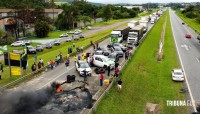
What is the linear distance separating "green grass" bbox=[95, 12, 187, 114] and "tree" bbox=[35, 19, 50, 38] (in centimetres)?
4649

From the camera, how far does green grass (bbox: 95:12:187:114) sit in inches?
896

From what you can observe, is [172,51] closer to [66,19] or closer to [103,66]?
[103,66]

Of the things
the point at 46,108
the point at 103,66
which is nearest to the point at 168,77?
the point at 103,66

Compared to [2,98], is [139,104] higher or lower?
lower

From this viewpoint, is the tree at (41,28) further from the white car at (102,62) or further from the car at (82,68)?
the car at (82,68)

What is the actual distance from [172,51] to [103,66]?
19.6 m

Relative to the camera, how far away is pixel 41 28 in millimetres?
83188

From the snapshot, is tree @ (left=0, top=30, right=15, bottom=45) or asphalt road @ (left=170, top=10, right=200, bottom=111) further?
tree @ (left=0, top=30, right=15, bottom=45)

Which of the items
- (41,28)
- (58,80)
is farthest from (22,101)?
(41,28)

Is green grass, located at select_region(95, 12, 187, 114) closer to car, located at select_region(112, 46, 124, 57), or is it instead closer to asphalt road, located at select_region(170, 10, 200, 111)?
asphalt road, located at select_region(170, 10, 200, 111)

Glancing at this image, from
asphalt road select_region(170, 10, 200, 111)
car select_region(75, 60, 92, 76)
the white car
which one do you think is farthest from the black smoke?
the white car

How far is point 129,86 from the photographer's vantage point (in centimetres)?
2866

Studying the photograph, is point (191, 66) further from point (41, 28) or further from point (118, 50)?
point (41, 28)

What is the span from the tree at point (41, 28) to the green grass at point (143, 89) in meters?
46.5
